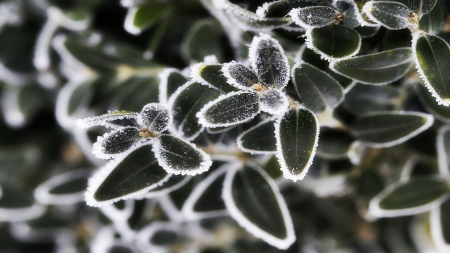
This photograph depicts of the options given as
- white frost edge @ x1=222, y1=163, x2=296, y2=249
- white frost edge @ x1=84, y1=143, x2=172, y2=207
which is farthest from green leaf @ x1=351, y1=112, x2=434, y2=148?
white frost edge @ x1=84, y1=143, x2=172, y2=207

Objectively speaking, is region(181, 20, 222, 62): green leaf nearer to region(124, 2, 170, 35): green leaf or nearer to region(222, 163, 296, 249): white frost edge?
region(124, 2, 170, 35): green leaf

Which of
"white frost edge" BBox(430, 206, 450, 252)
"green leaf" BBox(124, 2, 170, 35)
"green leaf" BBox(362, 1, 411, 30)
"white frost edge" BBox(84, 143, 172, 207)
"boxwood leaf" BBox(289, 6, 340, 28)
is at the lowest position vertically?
"white frost edge" BBox(430, 206, 450, 252)

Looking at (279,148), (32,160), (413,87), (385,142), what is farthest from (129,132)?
(32,160)

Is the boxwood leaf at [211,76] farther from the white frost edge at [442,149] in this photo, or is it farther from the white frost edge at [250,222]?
the white frost edge at [442,149]

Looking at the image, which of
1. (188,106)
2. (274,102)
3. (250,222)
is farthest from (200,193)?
(274,102)

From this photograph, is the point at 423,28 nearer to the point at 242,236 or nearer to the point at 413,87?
the point at 413,87

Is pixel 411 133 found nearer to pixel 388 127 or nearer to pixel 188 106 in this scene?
pixel 388 127

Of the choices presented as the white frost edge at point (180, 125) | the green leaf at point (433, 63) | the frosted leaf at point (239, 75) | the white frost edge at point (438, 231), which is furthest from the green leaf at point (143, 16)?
the white frost edge at point (438, 231)
